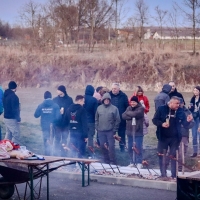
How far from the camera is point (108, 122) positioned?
1232 centimetres

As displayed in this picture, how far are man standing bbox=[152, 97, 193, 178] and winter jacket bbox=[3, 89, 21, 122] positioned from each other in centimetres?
438

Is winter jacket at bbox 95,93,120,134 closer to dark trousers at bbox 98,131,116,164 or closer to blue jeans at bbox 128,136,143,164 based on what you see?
dark trousers at bbox 98,131,116,164

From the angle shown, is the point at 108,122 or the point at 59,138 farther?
the point at 59,138

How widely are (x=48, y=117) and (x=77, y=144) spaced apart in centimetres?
130

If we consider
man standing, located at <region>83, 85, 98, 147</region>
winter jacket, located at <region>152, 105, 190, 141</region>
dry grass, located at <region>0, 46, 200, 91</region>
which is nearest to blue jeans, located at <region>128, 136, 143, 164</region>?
man standing, located at <region>83, 85, 98, 147</region>

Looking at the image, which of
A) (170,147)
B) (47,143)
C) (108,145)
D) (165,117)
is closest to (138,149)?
(108,145)

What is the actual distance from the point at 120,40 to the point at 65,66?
24.8 ft

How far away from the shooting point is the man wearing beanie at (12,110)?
A: 44.2ft

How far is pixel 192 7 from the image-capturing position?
39.6 m

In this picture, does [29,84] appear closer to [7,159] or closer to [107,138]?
[107,138]

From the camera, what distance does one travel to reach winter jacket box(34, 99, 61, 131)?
42.0 feet

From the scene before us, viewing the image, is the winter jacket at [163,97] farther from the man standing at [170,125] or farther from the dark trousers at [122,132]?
the man standing at [170,125]

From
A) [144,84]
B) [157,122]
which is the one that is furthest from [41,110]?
[144,84]

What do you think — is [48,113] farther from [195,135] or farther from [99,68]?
[99,68]
